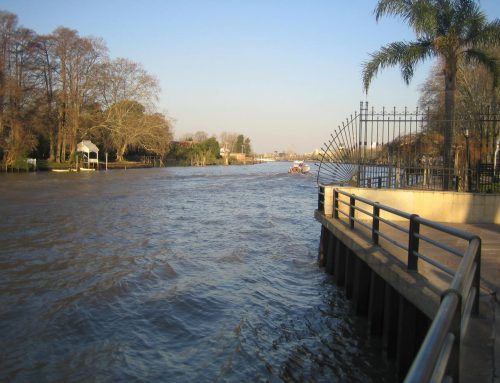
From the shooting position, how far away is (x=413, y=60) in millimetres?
17172

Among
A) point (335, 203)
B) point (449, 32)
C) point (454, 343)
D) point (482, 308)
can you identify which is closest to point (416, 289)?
point (482, 308)

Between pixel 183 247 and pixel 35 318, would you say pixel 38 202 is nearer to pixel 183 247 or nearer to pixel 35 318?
pixel 183 247

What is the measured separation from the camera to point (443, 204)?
13.1 metres

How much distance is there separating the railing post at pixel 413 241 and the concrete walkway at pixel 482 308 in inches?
8.1

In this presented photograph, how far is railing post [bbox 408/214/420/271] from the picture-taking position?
6.54 meters

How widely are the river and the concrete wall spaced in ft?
8.61

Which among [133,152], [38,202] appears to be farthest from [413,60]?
[133,152]

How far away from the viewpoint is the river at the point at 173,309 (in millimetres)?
7250

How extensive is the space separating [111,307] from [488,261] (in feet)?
22.7

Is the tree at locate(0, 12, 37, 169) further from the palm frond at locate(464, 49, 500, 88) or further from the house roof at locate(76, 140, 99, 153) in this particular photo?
the palm frond at locate(464, 49, 500, 88)

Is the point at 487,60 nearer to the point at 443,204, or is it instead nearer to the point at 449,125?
the point at 449,125

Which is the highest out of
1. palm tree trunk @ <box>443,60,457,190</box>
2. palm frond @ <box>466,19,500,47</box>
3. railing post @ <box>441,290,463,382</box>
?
palm frond @ <box>466,19,500,47</box>

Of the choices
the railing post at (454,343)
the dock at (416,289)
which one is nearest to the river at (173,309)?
the dock at (416,289)

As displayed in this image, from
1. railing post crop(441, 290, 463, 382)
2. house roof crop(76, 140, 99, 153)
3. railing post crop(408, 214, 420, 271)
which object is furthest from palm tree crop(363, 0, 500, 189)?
house roof crop(76, 140, 99, 153)
